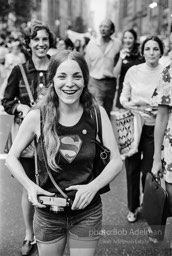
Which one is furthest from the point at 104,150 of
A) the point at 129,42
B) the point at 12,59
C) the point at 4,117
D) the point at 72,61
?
the point at 12,59

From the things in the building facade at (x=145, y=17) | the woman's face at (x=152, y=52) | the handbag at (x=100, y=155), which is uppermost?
the woman's face at (x=152, y=52)

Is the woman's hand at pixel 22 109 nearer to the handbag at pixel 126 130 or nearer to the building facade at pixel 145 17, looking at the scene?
the handbag at pixel 126 130

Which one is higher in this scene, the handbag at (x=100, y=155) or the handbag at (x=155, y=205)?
the handbag at (x=100, y=155)

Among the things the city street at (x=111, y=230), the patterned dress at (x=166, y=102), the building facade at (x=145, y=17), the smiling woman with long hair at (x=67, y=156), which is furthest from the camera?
the building facade at (x=145, y=17)

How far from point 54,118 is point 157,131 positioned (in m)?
1.08

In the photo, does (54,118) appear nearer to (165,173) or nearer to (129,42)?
(165,173)

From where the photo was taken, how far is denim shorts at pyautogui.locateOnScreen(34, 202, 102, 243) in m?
2.31

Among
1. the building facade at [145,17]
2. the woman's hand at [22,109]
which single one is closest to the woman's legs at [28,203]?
the woman's hand at [22,109]

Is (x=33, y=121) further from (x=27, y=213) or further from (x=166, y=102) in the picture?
(x=27, y=213)

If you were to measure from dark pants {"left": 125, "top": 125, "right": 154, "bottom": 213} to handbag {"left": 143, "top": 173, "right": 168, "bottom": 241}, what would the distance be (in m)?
0.86

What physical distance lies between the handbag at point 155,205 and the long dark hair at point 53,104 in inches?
41.2

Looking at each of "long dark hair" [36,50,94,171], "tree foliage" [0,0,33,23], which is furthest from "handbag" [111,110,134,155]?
"tree foliage" [0,0,33,23]

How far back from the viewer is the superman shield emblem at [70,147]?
7.43 feet

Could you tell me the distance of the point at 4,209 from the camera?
4.45m
